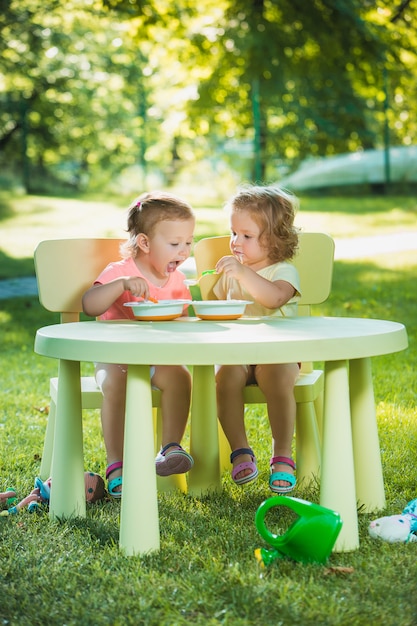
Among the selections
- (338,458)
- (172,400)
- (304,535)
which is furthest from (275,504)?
(172,400)

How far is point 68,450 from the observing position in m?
2.95

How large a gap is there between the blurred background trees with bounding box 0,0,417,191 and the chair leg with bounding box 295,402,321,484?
736 cm

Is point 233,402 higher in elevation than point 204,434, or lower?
higher

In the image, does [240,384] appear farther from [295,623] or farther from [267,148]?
[267,148]

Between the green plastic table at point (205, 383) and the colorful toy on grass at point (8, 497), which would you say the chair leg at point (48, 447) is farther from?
the green plastic table at point (205, 383)

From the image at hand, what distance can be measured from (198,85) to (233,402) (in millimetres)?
13033

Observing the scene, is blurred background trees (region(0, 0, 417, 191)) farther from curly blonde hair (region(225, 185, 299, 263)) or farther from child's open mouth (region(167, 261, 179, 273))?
child's open mouth (region(167, 261, 179, 273))

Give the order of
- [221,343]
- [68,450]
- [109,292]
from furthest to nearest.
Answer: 1. [109,292]
2. [68,450]
3. [221,343]

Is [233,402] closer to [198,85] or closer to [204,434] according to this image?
[204,434]

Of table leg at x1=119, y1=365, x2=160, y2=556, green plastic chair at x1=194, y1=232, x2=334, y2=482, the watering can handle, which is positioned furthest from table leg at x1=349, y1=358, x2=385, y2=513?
table leg at x1=119, y1=365, x2=160, y2=556

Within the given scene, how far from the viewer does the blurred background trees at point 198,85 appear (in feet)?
33.9

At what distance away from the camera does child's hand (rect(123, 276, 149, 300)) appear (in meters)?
3.18

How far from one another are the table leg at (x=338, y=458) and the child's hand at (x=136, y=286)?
0.80m

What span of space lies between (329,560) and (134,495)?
1.92 feet
